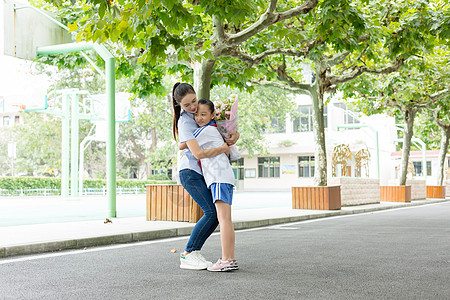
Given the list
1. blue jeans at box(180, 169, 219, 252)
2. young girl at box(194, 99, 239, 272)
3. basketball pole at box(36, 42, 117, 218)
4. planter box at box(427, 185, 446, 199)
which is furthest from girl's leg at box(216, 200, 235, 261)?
planter box at box(427, 185, 446, 199)

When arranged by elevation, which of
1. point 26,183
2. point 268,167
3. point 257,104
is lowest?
point 26,183

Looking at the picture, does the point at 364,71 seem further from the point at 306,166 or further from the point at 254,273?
the point at 306,166

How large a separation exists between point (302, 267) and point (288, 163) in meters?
47.9

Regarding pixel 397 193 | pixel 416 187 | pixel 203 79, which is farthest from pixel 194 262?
pixel 416 187

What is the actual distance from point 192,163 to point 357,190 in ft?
51.0

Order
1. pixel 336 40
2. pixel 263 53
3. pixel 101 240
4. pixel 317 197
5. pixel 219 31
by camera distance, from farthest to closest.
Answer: pixel 317 197, pixel 263 53, pixel 336 40, pixel 219 31, pixel 101 240

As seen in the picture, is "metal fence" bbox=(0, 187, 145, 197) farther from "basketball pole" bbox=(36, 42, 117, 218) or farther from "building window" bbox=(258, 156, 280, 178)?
"basketball pole" bbox=(36, 42, 117, 218)

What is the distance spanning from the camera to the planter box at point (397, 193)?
77.0 feet

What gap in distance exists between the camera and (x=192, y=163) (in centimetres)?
501

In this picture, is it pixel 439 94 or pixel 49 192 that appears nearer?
pixel 439 94

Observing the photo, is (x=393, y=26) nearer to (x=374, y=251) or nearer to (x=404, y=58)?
(x=404, y=58)

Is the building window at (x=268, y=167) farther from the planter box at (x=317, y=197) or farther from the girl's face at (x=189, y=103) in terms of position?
the girl's face at (x=189, y=103)

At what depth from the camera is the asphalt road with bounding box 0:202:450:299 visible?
4125 millimetres

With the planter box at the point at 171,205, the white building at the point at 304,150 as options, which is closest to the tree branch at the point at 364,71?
the planter box at the point at 171,205
